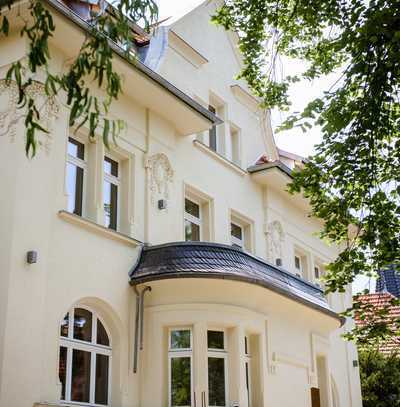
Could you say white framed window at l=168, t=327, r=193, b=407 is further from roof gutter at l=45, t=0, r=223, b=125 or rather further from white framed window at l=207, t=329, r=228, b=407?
roof gutter at l=45, t=0, r=223, b=125

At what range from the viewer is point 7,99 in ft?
38.3

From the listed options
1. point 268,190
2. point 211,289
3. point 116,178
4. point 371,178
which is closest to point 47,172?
point 116,178

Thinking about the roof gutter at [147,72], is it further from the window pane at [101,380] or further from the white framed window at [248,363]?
the window pane at [101,380]

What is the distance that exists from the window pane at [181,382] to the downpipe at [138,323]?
0.73 m

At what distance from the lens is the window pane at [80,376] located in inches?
458

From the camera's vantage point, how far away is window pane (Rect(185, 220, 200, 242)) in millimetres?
15711

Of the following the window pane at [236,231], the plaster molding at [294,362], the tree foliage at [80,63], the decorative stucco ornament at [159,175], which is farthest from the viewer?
the window pane at [236,231]

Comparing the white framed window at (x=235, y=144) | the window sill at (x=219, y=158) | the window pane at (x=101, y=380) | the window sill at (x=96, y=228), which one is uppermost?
the white framed window at (x=235, y=144)

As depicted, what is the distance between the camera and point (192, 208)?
16.1 metres

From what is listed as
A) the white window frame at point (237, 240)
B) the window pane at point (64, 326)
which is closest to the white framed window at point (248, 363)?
the white window frame at point (237, 240)

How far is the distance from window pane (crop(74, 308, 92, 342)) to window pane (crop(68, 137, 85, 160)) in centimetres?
275

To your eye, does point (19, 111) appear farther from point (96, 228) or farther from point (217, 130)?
point (217, 130)

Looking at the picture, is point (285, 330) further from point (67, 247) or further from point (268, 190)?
point (67, 247)

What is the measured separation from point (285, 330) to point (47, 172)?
6.55m
